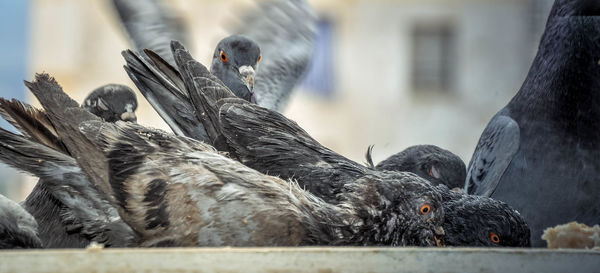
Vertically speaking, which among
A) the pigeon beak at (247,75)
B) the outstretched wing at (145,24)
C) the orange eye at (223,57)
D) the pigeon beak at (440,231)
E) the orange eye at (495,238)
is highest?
the outstretched wing at (145,24)

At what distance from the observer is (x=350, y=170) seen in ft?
9.16

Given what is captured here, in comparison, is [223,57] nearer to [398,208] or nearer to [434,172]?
[434,172]

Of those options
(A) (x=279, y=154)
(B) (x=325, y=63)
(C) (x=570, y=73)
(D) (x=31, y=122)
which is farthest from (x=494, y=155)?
(B) (x=325, y=63)

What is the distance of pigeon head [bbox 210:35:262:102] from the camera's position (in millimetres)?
3947

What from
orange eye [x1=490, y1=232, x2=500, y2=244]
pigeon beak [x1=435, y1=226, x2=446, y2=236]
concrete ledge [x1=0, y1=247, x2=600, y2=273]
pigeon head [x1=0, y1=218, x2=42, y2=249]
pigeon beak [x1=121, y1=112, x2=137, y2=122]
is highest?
pigeon beak [x1=121, y1=112, x2=137, y2=122]

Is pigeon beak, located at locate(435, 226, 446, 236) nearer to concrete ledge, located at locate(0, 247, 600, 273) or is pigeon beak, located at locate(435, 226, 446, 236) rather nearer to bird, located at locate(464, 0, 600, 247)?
concrete ledge, located at locate(0, 247, 600, 273)

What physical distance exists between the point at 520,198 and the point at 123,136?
194cm

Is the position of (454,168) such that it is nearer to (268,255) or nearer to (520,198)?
(520,198)

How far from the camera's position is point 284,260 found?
1796mm

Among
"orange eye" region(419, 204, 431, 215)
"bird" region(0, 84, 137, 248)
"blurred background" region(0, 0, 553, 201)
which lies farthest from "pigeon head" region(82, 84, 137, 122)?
"blurred background" region(0, 0, 553, 201)

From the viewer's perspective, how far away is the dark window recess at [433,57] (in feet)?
53.4

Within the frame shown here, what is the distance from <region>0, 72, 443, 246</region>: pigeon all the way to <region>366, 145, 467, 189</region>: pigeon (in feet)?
3.61

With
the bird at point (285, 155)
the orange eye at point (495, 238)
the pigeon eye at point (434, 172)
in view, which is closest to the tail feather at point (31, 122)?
the bird at point (285, 155)

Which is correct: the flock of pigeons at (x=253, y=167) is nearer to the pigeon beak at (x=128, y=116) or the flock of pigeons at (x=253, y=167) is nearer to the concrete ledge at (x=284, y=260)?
the pigeon beak at (x=128, y=116)
